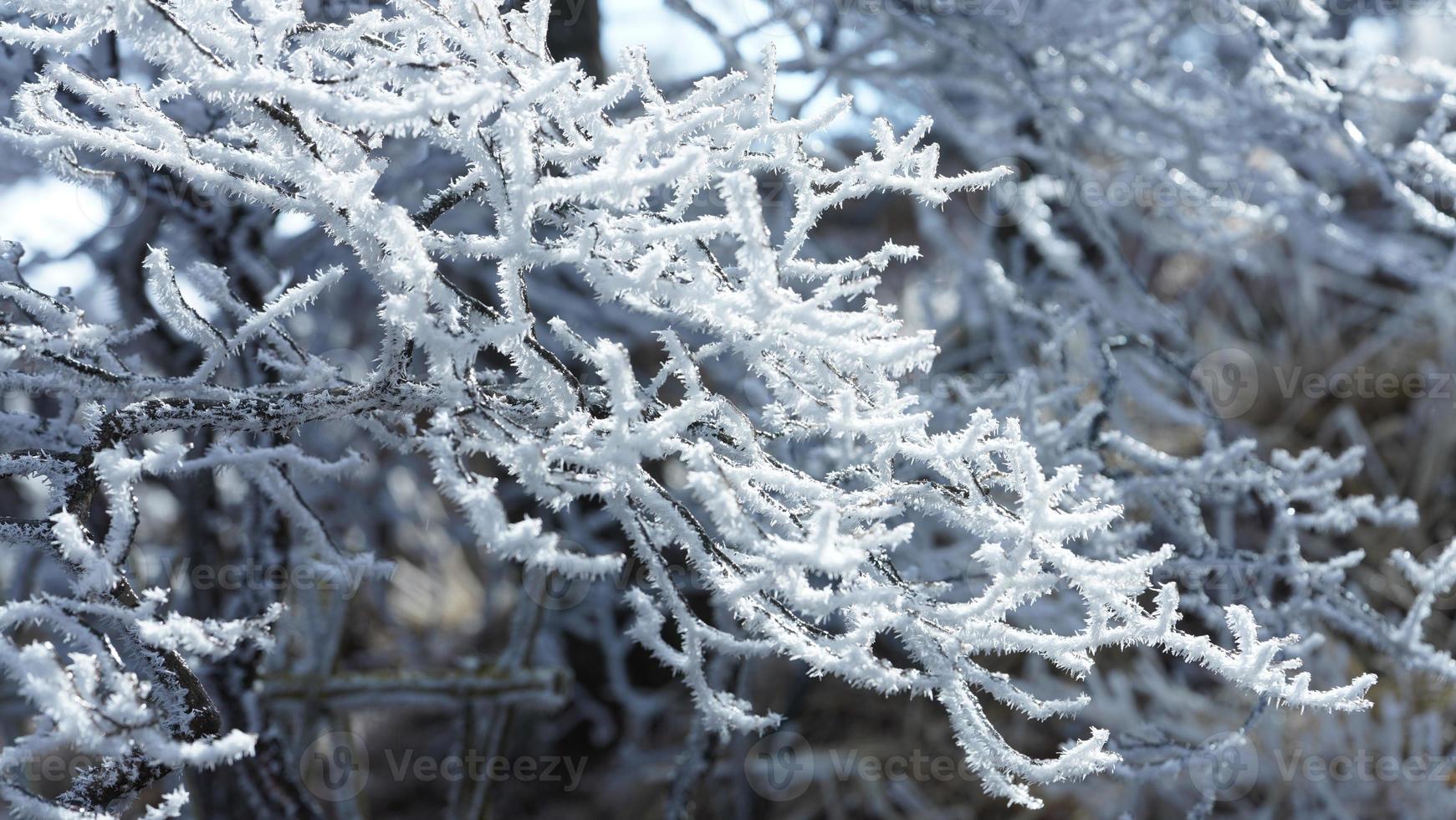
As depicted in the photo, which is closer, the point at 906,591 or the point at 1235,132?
the point at 906,591

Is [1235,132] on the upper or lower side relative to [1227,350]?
upper

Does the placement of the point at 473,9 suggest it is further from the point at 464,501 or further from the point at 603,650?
the point at 603,650

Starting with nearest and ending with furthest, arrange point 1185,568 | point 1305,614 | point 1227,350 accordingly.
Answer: point 1185,568 → point 1305,614 → point 1227,350

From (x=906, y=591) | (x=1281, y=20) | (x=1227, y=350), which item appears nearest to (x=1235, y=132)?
(x=1281, y=20)

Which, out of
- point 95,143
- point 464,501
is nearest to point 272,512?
point 95,143

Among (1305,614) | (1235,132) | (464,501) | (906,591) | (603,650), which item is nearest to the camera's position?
(464,501)

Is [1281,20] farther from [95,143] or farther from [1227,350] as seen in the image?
[1227,350]

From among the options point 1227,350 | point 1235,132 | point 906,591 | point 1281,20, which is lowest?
point 1227,350
